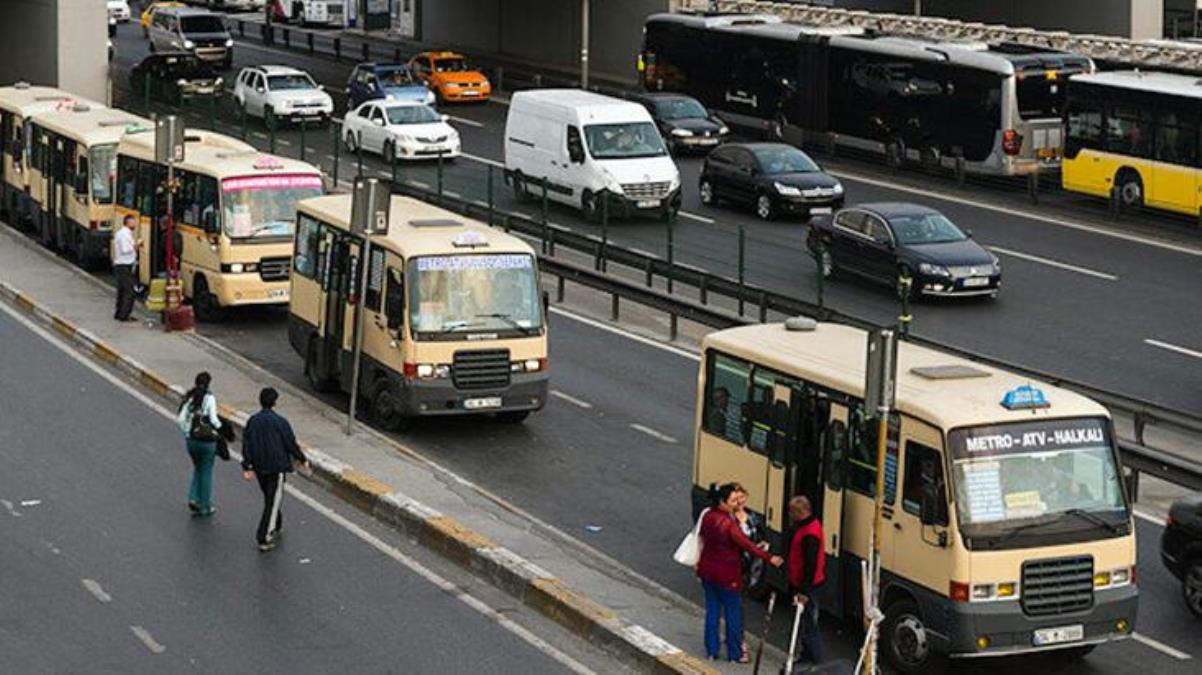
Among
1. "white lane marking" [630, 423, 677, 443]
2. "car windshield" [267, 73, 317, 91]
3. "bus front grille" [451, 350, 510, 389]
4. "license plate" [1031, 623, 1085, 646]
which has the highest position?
"car windshield" [267, 73, 317, 91]

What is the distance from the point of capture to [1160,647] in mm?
19016

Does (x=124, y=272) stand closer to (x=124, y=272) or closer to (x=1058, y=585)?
(x=124, y=272)

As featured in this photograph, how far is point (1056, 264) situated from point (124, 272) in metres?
15.8

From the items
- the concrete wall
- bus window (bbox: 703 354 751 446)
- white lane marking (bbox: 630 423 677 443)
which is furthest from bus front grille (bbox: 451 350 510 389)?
the concrete wall

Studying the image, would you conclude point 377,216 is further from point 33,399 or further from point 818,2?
point 818,2

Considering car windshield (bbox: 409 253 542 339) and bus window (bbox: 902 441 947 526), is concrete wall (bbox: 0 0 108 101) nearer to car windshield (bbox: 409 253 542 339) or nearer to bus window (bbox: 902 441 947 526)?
car windshield (bbox: 409 253 542 339)

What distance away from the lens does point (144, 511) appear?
2272 centimetres

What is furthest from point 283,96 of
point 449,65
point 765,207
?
point 765,207

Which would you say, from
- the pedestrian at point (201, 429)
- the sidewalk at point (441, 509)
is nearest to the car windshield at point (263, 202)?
the sidewalk at point (441, 509)

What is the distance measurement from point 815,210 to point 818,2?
4037cm

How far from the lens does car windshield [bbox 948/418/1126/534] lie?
693 inches

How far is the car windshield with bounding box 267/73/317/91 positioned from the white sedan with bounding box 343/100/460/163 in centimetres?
564

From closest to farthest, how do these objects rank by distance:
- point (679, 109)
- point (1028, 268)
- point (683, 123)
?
1. point (1028, 268)
2. point (683, 123)
3. point (679, 109)

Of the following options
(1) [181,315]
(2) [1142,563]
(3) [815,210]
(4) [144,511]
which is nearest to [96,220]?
(1) [181,315]
